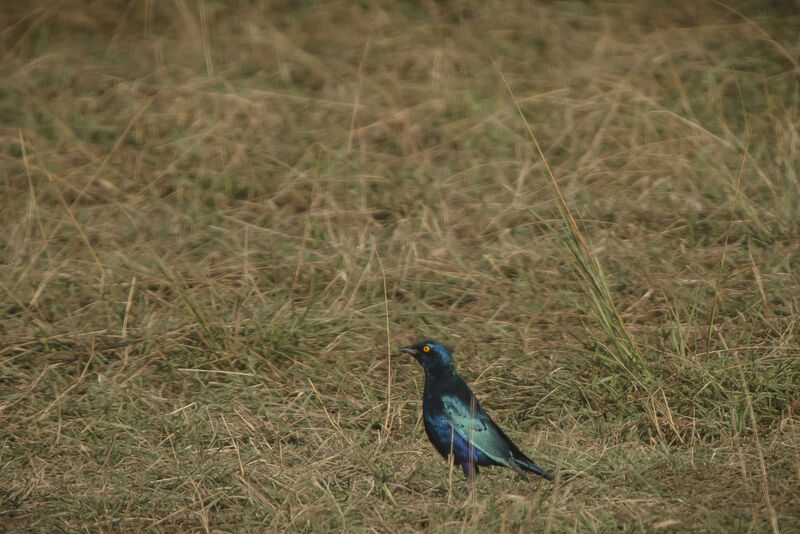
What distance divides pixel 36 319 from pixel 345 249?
1.53m

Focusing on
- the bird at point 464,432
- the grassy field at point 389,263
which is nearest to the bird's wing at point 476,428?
the bird at point 464,432

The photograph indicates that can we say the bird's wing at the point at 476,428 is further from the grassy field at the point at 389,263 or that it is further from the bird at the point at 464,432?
the grassy field at the point at 389,263

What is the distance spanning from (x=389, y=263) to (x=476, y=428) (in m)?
1.93

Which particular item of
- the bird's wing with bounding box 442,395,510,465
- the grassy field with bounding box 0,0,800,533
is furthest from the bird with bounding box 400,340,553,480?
the grassy field with bounding box 0,0,800,533

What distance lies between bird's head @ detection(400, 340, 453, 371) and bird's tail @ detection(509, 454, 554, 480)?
17.7 inches

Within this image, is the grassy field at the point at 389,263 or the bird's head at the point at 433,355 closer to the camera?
the grassy field at the point at 389,263

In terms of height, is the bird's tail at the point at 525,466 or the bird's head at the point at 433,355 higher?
the bird's head at the point at 433,355

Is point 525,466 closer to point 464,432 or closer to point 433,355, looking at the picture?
point 464,432

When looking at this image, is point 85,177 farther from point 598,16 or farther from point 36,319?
point 598,16

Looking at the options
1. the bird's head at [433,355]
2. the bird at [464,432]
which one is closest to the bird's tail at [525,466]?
the bird at [464,432]

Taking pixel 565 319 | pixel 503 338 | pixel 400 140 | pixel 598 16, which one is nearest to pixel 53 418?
pixel 503 338

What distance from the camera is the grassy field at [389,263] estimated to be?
304 centimetres

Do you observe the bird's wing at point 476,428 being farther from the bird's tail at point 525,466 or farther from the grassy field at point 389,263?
the grassy field at point 389,263

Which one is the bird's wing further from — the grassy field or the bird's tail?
the grassy field
